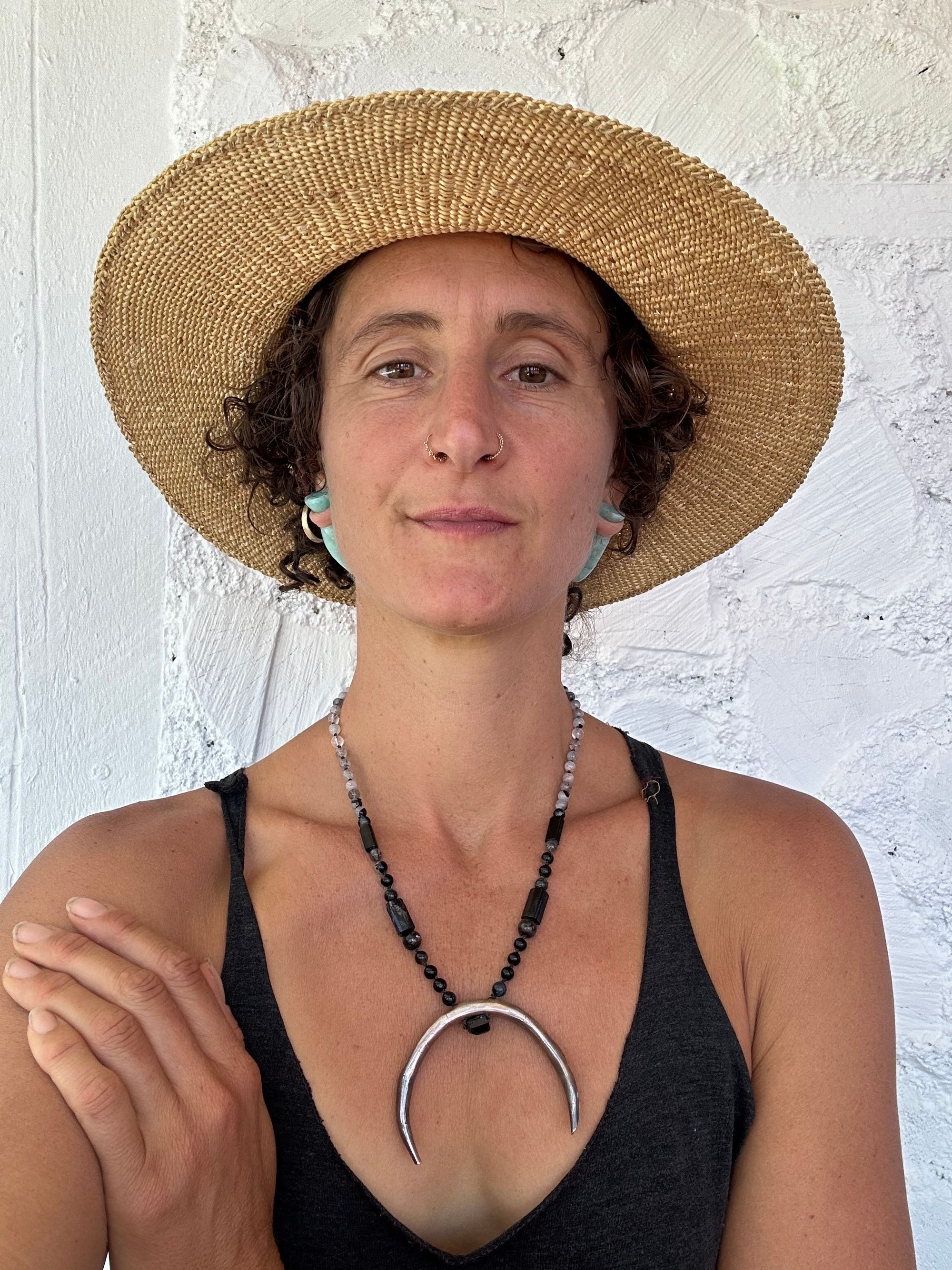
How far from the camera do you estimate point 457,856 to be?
6.22 ft

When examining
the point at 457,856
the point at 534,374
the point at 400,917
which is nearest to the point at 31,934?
the point at 400,917

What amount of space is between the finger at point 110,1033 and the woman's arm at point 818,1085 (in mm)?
818

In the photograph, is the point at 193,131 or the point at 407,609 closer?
the point at 407,609

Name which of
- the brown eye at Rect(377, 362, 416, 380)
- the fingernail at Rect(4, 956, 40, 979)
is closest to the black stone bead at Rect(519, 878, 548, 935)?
the fingernail at Rect(4, 956, 40, 979)

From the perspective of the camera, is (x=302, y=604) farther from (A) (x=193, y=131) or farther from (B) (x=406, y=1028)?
(B) (x=406, y=1028)

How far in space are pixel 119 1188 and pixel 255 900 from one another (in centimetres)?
46

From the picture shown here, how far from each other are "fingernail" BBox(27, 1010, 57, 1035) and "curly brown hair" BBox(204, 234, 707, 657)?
3.23 ft

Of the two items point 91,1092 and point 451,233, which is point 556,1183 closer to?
point 91,1092

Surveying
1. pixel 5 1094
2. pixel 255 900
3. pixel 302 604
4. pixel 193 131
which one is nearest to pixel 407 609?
pixel 255 900

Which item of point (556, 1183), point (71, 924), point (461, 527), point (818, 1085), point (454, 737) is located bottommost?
point (556, 1183)

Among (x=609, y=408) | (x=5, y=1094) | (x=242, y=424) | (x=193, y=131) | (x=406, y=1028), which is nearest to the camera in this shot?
(x=5, y=1094)

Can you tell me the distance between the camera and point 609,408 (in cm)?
189

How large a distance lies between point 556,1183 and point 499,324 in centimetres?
120

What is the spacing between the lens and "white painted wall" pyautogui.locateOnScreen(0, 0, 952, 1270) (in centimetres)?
249
